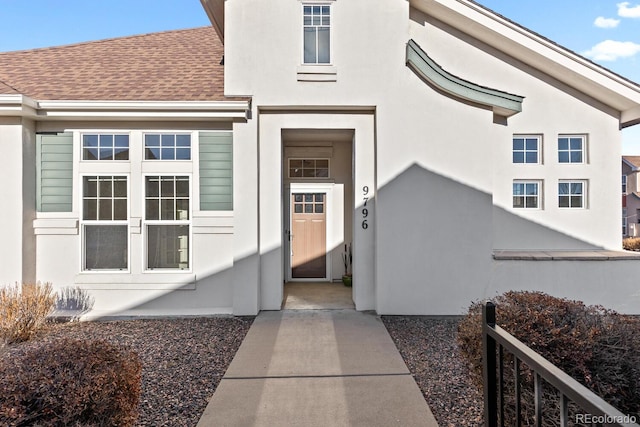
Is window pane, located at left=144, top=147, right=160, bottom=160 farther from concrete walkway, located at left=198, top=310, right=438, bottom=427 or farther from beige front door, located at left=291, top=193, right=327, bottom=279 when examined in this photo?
concrete walkway, located at left=198, top=310, right=438, bottom=427

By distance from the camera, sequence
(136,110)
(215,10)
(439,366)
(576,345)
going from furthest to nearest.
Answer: (215,10), (136,110), (439,366), (576,345)

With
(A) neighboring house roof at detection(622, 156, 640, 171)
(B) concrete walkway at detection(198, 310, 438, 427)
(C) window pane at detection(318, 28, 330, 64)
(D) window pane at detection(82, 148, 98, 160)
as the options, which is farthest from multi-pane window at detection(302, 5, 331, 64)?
(A) neighboring house roof at detection(622, 156, 640, 171)

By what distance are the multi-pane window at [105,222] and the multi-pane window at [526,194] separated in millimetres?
7847

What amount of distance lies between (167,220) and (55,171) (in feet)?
6.89

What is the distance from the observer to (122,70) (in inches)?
287

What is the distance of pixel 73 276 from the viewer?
6188mm

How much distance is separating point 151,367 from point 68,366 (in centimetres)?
204

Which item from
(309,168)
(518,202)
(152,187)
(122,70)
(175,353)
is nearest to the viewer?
(175,353)

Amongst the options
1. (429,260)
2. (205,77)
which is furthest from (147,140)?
(429,260)

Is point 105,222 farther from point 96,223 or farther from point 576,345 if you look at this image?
point 576,345

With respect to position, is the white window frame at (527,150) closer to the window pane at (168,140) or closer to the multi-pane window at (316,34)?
the multi-pane window at (316,34)

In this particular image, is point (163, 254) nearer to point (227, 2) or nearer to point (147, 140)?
point (147, 140)

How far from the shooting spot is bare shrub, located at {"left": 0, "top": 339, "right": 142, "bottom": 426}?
2055 millimetres

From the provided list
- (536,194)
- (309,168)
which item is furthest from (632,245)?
(309,168)
